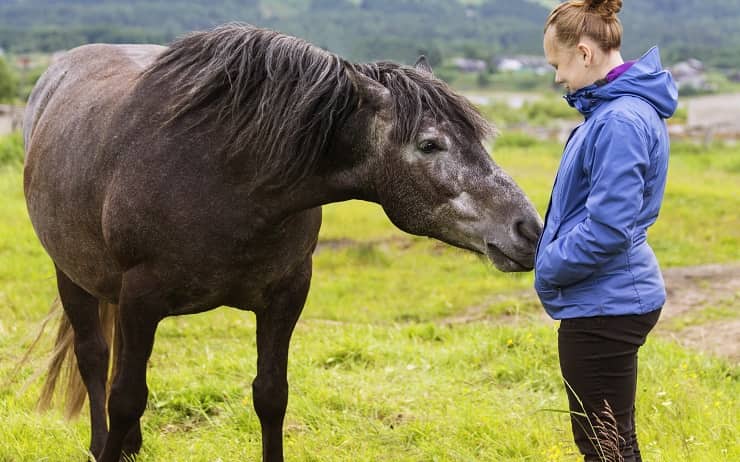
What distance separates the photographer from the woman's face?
2.79 metres

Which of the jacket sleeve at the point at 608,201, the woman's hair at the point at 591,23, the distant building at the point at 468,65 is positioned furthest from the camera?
the distant building at the point at 468,65

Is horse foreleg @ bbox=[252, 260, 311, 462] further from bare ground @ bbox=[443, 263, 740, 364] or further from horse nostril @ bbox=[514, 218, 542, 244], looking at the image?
bare ground @ bbox=[443, 263, 740, 364]

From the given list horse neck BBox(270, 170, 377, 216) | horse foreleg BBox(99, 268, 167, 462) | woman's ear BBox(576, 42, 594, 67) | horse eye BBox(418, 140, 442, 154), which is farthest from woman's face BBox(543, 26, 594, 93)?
horse foreleg BBox(99, 268, 167, 462)

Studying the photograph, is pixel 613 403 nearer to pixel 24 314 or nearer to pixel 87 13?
pixel 24 314

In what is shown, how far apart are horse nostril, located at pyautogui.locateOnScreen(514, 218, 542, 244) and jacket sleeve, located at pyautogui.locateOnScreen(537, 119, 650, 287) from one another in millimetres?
133

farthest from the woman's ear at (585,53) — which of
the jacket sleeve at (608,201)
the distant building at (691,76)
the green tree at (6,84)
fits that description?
the distant building at (691,76)

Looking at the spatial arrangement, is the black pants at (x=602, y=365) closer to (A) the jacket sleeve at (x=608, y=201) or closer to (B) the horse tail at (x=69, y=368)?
(A) the jacket sleeve at (x=608, y=201)

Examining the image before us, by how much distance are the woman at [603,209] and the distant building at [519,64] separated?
11115cm

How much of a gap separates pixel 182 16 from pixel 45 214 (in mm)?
159676

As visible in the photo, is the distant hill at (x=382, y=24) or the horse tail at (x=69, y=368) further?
the distant hill at (x=382, y=24)

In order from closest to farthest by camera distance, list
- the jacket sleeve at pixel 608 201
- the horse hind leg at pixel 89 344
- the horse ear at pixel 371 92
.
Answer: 1. the jacket sleeve at pixel 608 201
2. the horse ear at pixel 371 92
3. the horse hind leg at pixel 89 344

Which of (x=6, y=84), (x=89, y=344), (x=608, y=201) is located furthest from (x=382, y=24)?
(x=608, y=201)

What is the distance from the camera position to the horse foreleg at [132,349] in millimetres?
3309

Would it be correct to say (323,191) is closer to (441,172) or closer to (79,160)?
(441,172)
